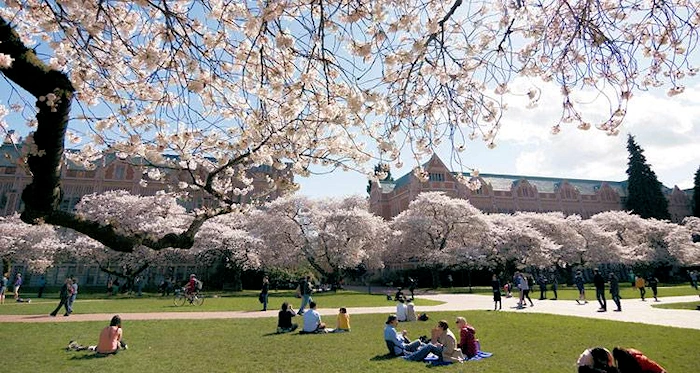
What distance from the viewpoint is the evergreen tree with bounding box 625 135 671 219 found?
60.4 m

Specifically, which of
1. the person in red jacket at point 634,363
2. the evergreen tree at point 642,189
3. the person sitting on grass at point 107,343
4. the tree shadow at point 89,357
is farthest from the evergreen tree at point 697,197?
the tree shadow at point 89,357

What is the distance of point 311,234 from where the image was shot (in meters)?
41.3

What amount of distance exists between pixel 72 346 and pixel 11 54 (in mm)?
8611

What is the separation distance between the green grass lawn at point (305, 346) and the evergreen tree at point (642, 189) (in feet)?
196

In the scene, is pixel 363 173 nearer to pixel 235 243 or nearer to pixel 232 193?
pixel 232 193

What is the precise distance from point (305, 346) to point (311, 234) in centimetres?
3112

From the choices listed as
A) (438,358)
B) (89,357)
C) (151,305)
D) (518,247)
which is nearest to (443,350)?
(438,358)

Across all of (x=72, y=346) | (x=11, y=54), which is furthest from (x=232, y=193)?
(x=11, y=54)

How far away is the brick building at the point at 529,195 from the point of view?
6550 cm

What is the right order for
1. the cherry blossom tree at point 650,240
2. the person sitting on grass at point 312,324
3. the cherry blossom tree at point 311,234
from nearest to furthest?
the person sitting on grass at point 312,324, the cherry blossom tree at point 311,234, the cherry blossom tree at point 650,240

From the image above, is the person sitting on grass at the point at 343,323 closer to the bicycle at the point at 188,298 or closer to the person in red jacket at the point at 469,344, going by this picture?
the person in red jacket at the point at 469,344

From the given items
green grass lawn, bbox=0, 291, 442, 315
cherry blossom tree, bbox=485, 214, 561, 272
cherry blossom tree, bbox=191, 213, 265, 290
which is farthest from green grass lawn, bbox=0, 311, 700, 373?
cherry blossom tree, bbox=485, 214, 561, 272

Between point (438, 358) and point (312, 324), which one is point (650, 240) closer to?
point (312, 324)

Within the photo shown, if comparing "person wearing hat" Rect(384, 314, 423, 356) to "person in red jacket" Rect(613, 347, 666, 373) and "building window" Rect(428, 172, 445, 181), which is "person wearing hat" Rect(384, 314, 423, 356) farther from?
"building window" Rect(428, 172, 445, 181)
